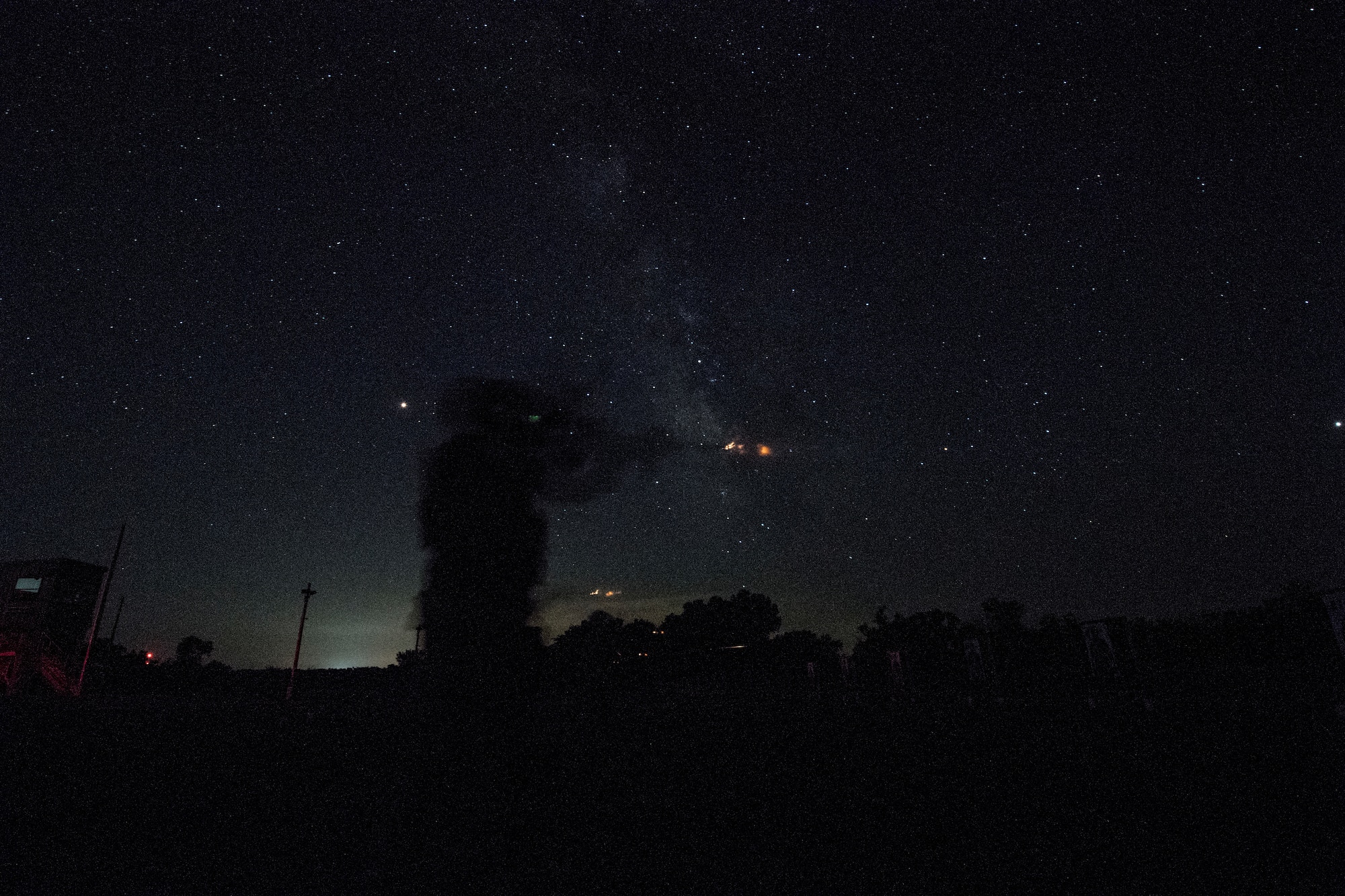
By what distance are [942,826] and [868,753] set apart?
4.08 m


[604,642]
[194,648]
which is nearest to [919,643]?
[604,642]

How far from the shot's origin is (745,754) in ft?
49.2

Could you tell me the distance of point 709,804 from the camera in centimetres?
1207

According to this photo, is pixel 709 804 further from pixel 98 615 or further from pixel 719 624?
pixel 719 624

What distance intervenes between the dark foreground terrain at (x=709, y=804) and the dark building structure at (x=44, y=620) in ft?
42.9

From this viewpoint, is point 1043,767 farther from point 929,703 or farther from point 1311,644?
point 1311,644

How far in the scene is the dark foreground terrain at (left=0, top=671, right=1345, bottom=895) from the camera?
29.9 ft

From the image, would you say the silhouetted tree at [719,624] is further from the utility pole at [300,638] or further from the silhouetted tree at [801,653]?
the utility pole at [300,638]

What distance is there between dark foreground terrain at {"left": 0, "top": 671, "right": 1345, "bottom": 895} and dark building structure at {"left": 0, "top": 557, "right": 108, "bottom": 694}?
515 inches

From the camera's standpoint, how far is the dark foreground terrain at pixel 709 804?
29.9 ft

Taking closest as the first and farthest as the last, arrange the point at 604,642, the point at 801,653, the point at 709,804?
the point at 709,804 → the point at 801,653 → the point at 604,642

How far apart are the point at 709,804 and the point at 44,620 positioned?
35197 mm

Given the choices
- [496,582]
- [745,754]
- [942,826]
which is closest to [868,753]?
[745,754]

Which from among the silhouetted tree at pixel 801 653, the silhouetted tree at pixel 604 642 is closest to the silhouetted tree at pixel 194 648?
the silhouetted tree at pixel 604 642
